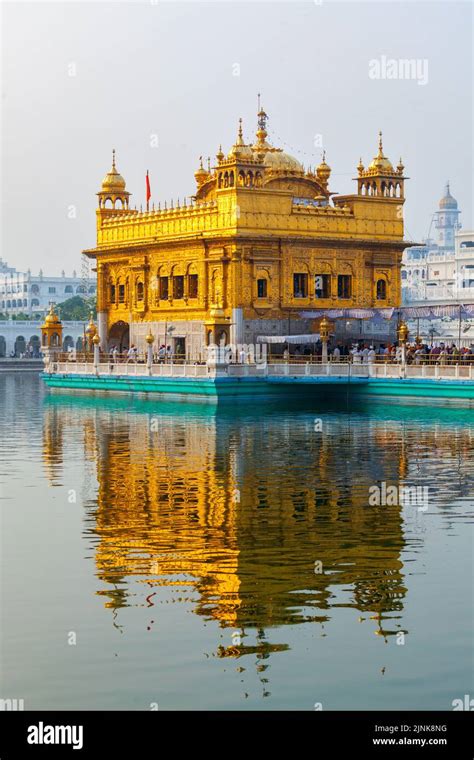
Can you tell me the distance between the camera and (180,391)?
44.6 m

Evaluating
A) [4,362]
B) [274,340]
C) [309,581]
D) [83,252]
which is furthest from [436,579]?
[4,362]

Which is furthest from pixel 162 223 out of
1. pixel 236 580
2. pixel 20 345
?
pixel 20 345

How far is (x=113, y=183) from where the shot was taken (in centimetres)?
5997

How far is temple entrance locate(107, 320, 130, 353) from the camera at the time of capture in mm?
58594

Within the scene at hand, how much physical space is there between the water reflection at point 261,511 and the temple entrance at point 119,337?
20.8 m

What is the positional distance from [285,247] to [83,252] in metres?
13.8

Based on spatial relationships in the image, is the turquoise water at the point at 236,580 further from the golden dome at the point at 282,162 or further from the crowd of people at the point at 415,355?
the golden dome at the point at 282,162

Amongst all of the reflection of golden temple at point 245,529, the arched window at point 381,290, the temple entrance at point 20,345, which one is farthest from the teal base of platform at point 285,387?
the temple entrance at point 20,345

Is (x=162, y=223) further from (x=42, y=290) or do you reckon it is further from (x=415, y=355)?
(x=42, y=290)

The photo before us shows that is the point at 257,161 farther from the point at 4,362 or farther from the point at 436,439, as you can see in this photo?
the point at 4,362

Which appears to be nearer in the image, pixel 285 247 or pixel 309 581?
pixel 309 581

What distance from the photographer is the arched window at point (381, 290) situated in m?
53.1

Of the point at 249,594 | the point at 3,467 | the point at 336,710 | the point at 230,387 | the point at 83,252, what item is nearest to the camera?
the point at 336,710
